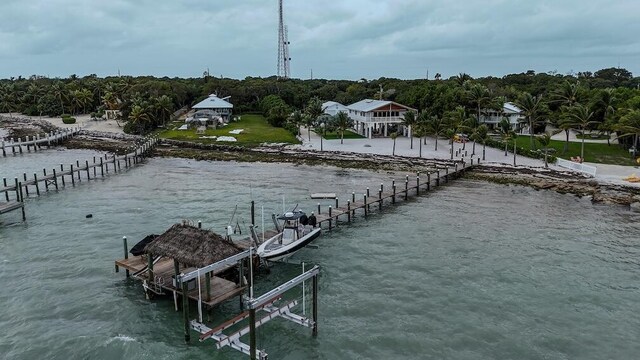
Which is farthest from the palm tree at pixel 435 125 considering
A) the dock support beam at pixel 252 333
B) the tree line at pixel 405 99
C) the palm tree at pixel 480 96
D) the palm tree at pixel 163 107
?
the dock support beam at pixel 252 333

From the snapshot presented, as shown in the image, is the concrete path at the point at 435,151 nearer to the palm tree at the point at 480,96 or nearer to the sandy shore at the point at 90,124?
the palm tree at the point at 480,96

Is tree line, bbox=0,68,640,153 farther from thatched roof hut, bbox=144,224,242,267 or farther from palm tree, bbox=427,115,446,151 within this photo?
thatched roof hut, bbox=144,224,242,267

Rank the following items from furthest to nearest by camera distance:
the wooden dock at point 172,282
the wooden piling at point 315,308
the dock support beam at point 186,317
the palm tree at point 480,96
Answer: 1. the palm tree at point 480,96
2. the wooden dock at point 172,282
3. the wooden piling at point 315,308
4. the dock support beam at point 186,317

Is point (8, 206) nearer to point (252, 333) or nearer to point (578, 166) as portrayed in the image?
point (252, 333)

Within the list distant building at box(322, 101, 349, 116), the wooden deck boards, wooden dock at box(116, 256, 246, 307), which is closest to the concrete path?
distant building at box(322, 101, 349, 116)

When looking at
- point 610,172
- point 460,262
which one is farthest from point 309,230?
point 610,172

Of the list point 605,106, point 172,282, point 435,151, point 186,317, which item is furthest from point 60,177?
point 605,106
